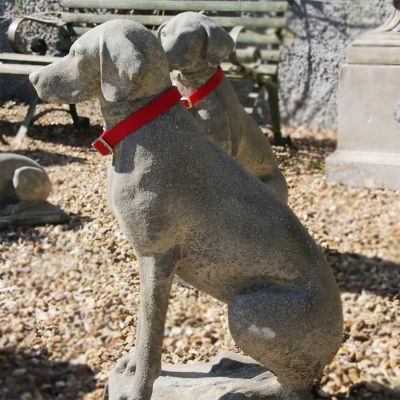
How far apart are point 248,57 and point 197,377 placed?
471 cm

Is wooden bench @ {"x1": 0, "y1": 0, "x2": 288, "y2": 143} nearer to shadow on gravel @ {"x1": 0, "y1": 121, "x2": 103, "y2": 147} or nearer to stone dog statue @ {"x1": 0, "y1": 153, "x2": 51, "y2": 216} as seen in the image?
shadow on gravel @ {"x1": 0, "y1": 121, "x2": 103, "y2": 147}

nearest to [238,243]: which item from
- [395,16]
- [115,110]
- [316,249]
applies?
[316,249]

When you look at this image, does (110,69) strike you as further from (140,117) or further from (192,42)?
(192,42)

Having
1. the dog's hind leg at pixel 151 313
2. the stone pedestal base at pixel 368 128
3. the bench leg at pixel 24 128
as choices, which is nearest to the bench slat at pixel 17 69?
the bench leg at pixel 24 128

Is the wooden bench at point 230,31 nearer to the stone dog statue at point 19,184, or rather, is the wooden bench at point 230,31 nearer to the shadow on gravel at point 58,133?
the shadow on gravel at point 58,133

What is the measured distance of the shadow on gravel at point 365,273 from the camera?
393 cm

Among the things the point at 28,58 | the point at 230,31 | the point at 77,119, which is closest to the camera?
the point at 230,31

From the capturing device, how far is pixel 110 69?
6.65 ft

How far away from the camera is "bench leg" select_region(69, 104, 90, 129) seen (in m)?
7.96

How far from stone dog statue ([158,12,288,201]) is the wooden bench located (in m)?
2.77

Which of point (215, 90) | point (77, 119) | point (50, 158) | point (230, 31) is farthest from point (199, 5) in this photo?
point (215, 90)

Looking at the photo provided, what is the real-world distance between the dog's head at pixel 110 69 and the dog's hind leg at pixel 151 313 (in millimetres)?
585

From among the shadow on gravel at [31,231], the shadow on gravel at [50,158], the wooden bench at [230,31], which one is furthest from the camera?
the wooden bench at [230,31]

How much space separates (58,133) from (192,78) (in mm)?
4819
